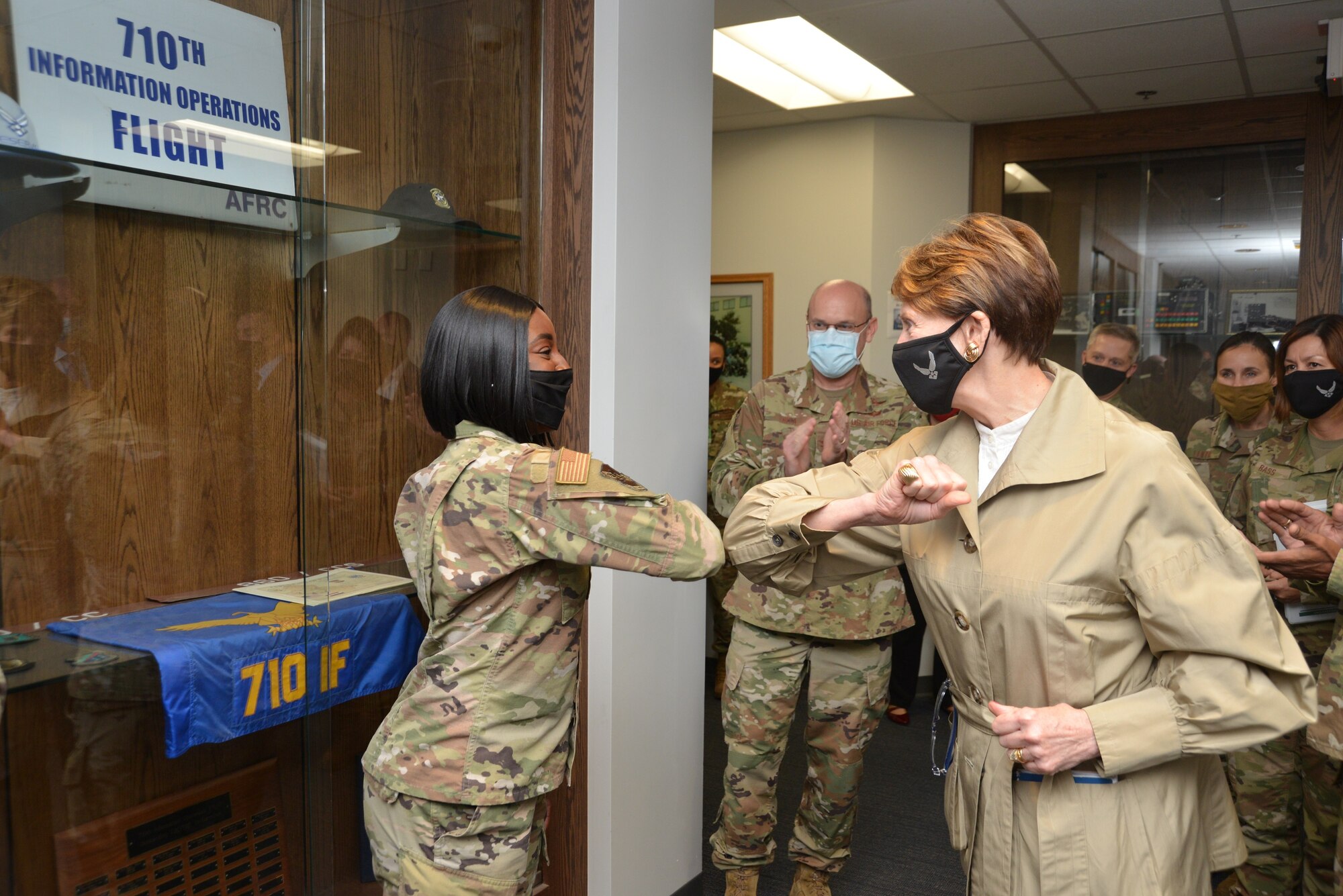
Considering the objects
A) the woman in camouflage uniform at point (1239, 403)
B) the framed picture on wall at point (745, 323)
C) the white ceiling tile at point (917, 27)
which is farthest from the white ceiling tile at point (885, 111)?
the woman in camouflage uniform at point (1239, 403)

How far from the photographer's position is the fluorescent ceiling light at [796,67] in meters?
4.31

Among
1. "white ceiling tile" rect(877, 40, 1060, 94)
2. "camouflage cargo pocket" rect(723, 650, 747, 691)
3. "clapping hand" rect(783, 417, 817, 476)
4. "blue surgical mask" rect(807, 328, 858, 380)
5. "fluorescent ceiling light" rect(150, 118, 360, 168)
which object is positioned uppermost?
"white ceiling tile" rect(877, 40, 1060, 94)

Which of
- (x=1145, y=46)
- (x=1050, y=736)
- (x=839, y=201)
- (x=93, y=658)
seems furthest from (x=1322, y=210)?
(x=93, y=658)

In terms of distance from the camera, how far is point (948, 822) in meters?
1.68

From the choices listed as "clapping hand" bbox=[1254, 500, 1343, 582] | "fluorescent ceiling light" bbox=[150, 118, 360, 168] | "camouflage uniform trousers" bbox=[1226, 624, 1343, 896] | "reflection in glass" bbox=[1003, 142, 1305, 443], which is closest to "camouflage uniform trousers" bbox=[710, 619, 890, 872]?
"clapping hand" bbox=[1254, 500, 1343, 582]

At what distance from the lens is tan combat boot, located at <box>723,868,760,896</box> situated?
290 centimetres

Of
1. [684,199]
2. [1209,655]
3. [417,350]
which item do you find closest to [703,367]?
[684,199]

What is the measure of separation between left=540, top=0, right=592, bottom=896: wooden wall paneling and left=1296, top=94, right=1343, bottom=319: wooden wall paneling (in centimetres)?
415

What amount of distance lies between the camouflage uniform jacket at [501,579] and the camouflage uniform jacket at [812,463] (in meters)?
1.12

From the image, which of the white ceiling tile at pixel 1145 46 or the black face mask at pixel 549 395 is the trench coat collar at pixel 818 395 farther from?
the white ceiling tile at pixel 1145 46

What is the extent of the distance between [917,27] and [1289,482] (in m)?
2.31

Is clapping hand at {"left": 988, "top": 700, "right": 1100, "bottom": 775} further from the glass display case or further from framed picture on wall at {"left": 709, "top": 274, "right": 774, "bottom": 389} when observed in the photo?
framed picture on wall at {"left": 709, "top": 274, "right": 774, "bottom": 389}

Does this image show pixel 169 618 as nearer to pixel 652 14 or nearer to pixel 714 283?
pixel 652 14

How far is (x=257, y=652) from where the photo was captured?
1858mm
